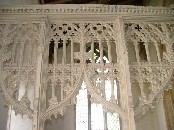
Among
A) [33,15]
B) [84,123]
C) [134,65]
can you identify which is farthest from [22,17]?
[84,123]

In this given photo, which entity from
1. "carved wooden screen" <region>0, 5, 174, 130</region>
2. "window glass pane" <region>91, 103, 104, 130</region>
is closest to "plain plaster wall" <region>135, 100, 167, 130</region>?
"window glass pane" <region>91, 103, 104, 130</region>

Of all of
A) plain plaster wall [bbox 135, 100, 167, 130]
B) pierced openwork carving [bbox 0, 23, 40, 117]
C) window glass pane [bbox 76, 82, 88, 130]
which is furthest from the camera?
window glass pane [bbox 76, 82, 88, 130]

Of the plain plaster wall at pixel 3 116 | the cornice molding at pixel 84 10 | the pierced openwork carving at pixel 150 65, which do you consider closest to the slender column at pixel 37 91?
the cornice molding at pixel 84 10

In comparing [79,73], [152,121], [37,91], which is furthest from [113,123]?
[37,91]

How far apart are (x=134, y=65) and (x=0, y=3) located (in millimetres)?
2550

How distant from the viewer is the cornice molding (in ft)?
16.3

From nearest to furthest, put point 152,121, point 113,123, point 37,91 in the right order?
point 37,91 → point 152,121 → point 113,123

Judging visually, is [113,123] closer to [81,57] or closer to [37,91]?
[81,57]

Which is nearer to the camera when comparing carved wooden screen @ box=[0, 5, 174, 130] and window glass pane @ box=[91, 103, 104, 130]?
carved wooden screen @ box=[0, 5, 174, 130]

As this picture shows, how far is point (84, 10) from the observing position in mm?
5027

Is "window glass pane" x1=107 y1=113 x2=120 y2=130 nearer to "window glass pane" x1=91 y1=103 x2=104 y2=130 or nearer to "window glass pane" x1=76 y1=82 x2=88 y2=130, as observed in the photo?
"window glass pane" x1=91 y1=103 x2=104 y2=130

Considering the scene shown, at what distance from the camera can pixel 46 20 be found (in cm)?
495

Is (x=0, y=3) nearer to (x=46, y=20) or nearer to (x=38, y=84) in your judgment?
(x=46, y=20)

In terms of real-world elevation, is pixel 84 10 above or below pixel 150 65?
above
